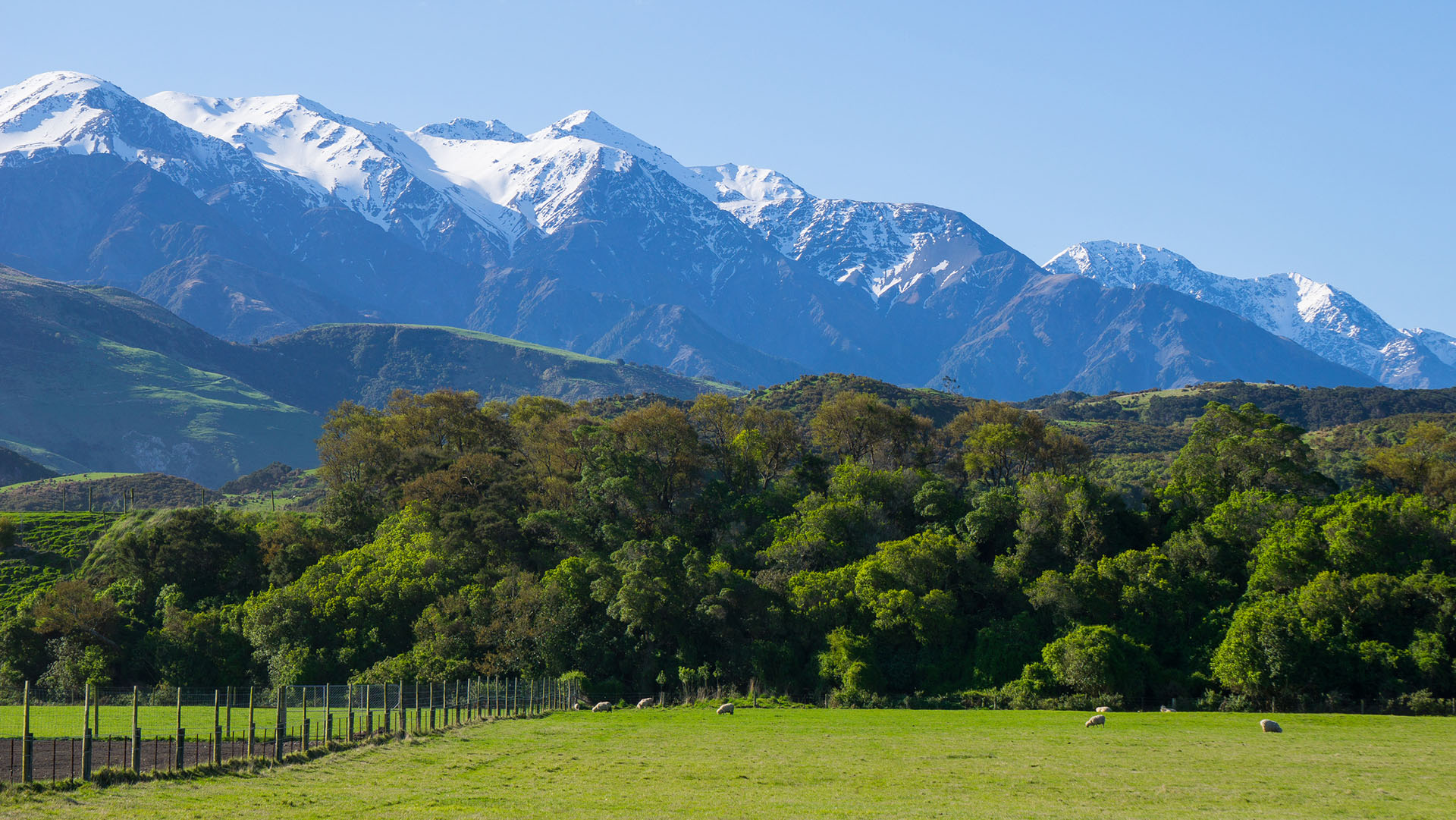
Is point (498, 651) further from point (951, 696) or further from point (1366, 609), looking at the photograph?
point (1366, 609)

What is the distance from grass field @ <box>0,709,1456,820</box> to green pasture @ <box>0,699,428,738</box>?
4.72 m

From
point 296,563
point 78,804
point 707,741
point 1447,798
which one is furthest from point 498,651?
point 1447,798

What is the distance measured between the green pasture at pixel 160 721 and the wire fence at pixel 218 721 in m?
0.11

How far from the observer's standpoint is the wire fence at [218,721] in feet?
111

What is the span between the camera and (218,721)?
113ft

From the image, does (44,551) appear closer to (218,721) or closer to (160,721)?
(160,721)

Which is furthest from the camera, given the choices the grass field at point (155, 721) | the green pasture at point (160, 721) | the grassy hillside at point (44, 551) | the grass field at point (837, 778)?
Answer: the grassy hillside at point (44, 551)

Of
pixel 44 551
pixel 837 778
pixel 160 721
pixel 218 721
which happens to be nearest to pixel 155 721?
pixel 160 721

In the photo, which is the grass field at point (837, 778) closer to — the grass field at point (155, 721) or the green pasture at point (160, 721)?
the green pasture at point (160, 721)

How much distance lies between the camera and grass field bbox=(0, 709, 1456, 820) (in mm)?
29297

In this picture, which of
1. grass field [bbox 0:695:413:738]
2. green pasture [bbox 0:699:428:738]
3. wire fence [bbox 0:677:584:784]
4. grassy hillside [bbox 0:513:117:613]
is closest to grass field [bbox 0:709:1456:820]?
wire fence [bbox 0:677:584:784]

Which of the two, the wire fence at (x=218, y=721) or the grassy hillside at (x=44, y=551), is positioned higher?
the grassy hillside at (x=44, y=551)

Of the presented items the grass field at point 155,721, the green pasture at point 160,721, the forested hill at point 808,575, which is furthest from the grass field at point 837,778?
the forested hill at point 808,575

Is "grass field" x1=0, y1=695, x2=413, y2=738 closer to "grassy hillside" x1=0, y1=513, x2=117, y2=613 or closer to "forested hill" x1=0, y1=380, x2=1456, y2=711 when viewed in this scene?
"forested hill" x1=0, y1=380, x2=1456, y2=711
